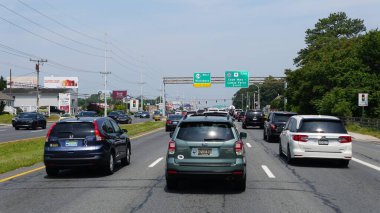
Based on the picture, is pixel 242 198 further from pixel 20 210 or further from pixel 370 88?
pixel 370 88

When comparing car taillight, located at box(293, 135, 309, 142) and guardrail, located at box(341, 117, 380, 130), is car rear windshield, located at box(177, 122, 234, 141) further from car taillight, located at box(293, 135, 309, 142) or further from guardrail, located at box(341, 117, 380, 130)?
guardrail, located at box(341, 117, 380, 130)

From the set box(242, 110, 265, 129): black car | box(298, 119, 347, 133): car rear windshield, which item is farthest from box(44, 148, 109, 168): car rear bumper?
box(242, 110, 265, 129): black car

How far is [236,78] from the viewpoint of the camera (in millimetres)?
71062

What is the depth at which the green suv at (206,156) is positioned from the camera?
10008 mm

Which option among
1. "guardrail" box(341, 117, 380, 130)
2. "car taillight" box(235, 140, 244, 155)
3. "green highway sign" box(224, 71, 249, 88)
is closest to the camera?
"car taillight" box(235, 140, 244, 155)

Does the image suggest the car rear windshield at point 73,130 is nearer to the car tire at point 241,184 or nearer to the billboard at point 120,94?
the car tire at point 241,184

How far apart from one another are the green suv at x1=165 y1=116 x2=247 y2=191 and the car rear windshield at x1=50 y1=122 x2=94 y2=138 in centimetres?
340

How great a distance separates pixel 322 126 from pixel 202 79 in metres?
56.3

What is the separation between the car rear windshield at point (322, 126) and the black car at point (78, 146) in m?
6.12

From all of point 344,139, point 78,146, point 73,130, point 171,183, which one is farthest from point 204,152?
point 344,139

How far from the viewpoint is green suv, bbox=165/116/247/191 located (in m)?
10.0

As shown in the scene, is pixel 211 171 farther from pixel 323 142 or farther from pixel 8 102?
pixel 8 102

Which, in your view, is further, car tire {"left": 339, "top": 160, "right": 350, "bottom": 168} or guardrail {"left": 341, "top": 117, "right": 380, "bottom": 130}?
guardrail {"left": 341, "top": 117, "right": 380, "bottom": 130}

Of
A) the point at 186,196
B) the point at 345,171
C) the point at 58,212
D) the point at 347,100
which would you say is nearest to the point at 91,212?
the point at 58,212
